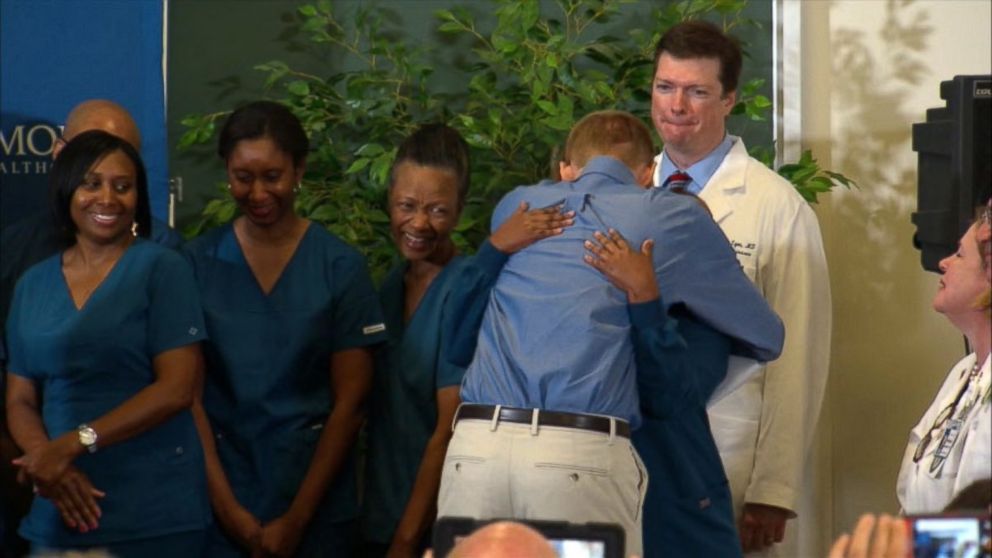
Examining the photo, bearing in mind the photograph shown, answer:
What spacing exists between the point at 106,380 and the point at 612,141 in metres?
1.20

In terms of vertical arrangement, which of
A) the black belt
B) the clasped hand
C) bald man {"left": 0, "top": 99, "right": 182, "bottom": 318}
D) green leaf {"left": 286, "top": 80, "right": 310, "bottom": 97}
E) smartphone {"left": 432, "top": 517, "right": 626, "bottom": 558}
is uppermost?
green leaf {"left": 286, "top": 80, "right": 310, "bottom": 97}

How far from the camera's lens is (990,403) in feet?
8.66

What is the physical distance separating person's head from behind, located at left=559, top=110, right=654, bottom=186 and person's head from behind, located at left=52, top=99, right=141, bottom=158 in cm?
140

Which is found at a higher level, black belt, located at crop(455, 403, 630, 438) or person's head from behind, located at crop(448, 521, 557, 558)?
black belt, located at crop(455, 403, 630, 438)

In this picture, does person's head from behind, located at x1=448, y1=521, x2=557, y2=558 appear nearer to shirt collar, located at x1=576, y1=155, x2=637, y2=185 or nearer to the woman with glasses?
the woman with glasses

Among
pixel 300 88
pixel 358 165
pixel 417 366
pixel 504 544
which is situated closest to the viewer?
pixel 504 544

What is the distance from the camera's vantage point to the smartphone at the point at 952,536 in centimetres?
201

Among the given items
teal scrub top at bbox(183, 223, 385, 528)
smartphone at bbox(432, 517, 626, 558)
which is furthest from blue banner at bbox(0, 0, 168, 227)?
smartphone at bbox(432, 517, 626, 558)

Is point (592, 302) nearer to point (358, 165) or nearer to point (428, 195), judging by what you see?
point (428, 195)

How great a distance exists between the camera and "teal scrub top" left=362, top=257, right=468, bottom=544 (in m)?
3.90

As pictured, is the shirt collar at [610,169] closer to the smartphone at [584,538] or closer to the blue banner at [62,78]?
the smartphone at [584,538]

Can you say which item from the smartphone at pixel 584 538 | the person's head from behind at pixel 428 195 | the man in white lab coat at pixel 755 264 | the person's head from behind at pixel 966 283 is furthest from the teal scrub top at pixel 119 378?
the person's head from behind at pixel 966 283

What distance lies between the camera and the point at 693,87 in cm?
381

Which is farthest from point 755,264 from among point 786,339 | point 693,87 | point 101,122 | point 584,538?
point 101,122
